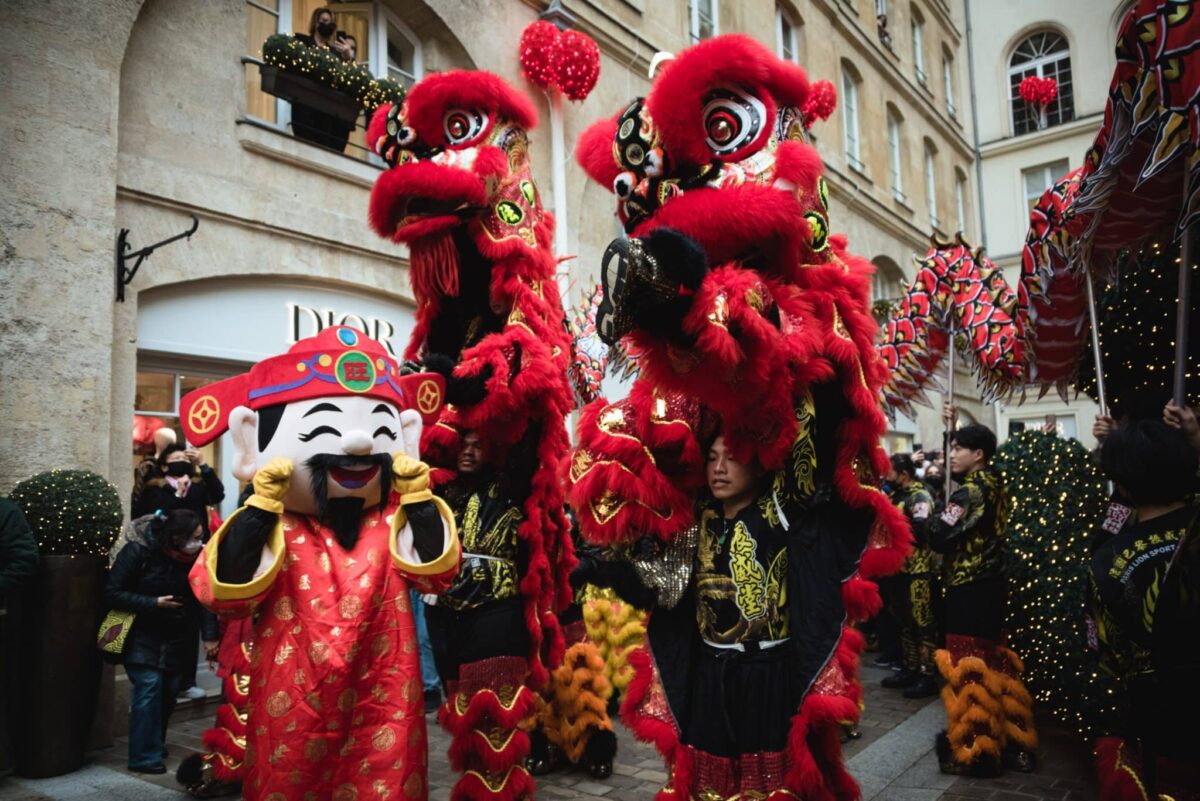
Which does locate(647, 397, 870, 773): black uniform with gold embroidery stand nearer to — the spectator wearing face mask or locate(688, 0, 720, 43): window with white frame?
the spectator wearing face mask

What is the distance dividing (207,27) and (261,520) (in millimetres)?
5758

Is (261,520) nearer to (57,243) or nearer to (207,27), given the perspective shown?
(57,243)

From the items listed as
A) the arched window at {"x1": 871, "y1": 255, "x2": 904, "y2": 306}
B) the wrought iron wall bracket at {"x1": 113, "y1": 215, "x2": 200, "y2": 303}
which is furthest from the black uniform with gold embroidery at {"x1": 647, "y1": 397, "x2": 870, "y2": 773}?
the arched window at {"x1": 871, "y1": 255, "x2": 904, "y2": 306}

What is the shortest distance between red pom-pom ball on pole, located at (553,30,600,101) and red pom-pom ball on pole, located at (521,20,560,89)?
0.20ft

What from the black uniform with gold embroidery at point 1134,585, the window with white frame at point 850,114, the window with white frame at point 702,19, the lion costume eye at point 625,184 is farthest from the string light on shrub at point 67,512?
the window with white frame at point 850,114

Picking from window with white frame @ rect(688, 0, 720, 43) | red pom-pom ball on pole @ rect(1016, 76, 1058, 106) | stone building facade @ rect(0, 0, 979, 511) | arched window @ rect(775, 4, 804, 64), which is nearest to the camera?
stone building facade @ rect(0, 0, 979, 511)

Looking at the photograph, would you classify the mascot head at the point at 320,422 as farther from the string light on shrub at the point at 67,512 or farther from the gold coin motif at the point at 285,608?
the string light on shrub at the point at 67,512

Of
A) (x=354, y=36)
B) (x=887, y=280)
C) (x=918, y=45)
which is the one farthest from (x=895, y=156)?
(x=354, y=36)

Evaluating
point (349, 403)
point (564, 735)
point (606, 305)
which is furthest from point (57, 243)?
point (606, 305)

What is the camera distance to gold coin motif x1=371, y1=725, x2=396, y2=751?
8.52 ft

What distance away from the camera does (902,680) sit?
21.3 feet

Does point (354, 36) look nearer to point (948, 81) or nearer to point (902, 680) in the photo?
point (902, 680)

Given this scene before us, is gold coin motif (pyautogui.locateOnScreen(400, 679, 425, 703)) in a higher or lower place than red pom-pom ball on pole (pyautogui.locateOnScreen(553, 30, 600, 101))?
lower

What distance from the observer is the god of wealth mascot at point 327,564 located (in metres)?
2.56
